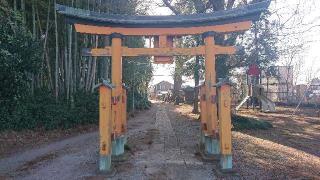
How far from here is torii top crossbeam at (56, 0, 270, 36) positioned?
8672 millimetres

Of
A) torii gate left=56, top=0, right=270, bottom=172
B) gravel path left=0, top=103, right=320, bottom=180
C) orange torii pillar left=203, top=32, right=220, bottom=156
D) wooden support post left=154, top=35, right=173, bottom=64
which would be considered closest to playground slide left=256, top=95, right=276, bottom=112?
gravel path left=0, top=103, right=320, bottom=180

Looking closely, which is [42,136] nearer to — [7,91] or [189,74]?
[7,91]

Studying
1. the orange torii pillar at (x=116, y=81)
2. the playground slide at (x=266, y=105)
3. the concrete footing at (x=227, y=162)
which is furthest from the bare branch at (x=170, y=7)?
the concrete footing at (x=227, y=162)

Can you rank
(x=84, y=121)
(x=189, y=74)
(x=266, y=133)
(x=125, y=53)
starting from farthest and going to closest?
1. (x=189, y=74)
2. (x=84, y=121)
3. (x=266, y=133)
4. (x=125, y=53)

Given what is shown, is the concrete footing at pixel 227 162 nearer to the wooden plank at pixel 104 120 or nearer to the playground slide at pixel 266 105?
the wooden plank at pixel 104 120

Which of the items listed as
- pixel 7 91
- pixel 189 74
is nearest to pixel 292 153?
pixel 7 91

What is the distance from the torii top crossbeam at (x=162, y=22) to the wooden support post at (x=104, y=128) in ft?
7.64

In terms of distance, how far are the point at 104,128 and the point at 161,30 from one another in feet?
10.2

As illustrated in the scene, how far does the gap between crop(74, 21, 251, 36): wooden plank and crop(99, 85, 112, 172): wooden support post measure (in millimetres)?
2307

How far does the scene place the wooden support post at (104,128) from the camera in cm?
695

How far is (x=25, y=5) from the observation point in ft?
42.3

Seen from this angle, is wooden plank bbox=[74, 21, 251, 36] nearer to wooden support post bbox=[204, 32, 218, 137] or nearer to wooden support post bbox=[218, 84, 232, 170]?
wooden support post bbox=[204, 32, 218, 137]

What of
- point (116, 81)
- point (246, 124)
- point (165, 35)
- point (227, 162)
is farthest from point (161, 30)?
point (246, 124)

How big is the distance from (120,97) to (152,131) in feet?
14.7
